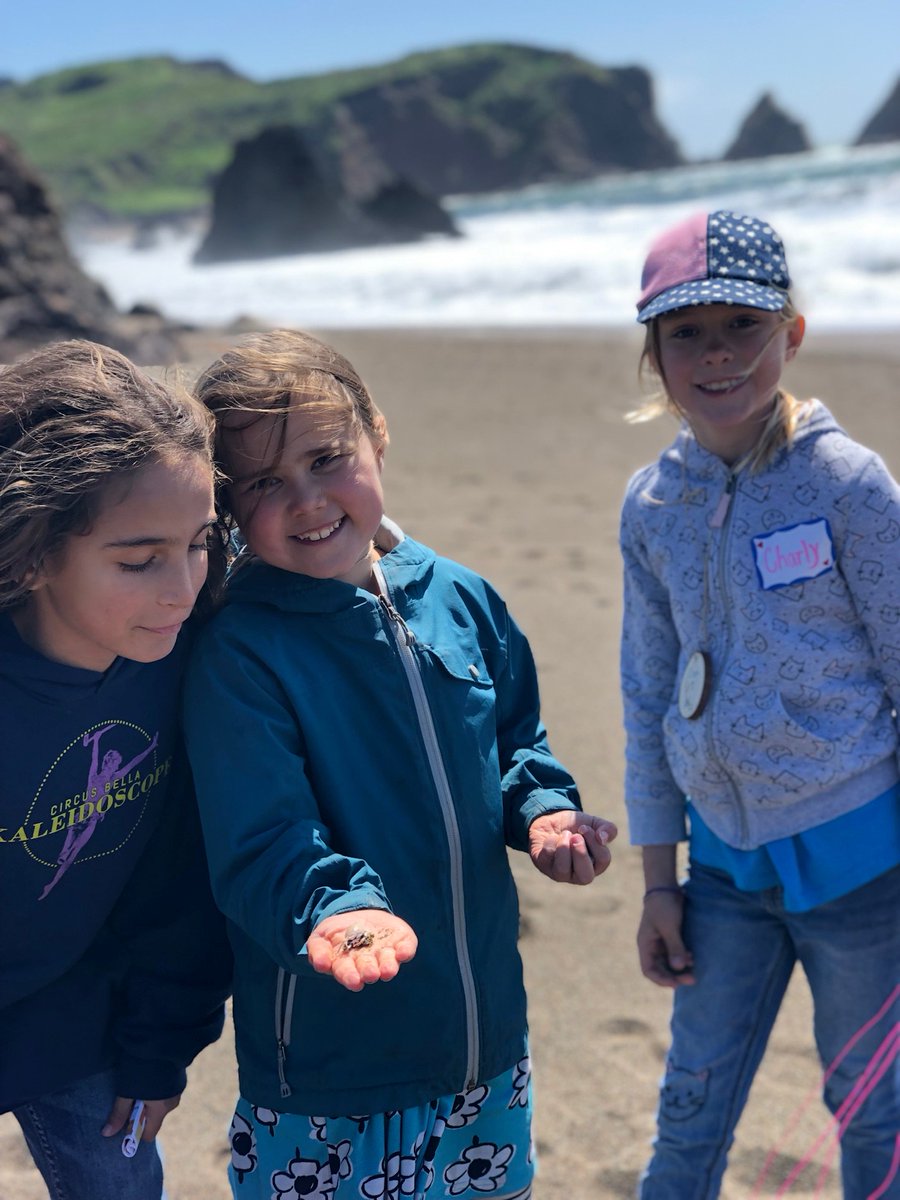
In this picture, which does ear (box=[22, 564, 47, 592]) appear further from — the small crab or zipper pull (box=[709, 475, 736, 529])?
zipper pull (box=[709, 475, 736, 529])

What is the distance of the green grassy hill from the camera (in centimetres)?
9969

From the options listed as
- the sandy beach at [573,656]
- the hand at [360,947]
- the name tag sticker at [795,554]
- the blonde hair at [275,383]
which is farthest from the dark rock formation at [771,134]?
the hand at [360,947]

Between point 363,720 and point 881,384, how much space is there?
902cm

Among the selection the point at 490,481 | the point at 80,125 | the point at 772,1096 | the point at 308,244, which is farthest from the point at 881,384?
the point at 80,125

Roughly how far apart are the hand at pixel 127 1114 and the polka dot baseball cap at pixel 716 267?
4.56 ft

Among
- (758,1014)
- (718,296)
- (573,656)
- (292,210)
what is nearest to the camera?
(718,296)

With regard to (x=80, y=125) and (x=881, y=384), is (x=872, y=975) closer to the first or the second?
(x=881, y=384)

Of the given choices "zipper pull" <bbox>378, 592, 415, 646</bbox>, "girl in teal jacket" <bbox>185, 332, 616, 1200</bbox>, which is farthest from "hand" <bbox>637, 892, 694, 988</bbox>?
"zipper pull" <bbox>378, 592, 415, 646</bbox>

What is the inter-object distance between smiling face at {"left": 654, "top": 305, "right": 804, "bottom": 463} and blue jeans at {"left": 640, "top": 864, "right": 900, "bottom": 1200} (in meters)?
0.75

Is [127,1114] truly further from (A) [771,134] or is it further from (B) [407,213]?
(A) [771,134]

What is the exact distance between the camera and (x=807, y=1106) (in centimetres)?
258

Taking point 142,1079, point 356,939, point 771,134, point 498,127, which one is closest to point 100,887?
point 142,1079

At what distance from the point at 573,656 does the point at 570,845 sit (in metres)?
3.37

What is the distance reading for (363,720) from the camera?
1.62 meters
